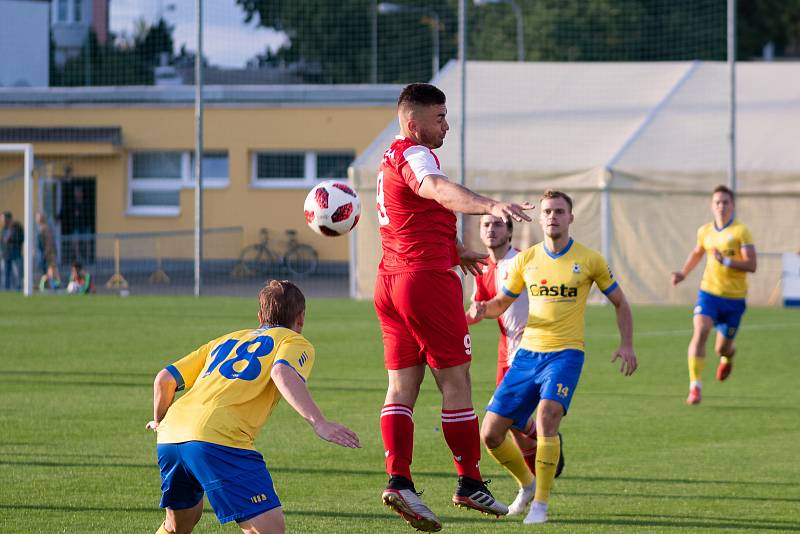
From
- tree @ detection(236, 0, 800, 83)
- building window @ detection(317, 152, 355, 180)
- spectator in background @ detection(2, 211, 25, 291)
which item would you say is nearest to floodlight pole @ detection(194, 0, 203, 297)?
spectator in background @ detection(2, 211, 25, 291)

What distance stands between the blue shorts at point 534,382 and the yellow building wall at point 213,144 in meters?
29.3

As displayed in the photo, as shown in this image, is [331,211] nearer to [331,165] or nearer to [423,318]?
[423,318]

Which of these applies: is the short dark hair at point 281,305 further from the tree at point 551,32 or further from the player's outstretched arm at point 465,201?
the tree at point 551,32

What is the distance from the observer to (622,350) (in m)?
8.55

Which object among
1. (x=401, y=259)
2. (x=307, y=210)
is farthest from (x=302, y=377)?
(x=307, y=210)

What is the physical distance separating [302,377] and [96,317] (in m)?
17.1

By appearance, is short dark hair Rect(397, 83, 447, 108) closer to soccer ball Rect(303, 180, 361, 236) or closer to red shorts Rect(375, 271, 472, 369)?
red shorts Rect(375, 271, 472, 369)

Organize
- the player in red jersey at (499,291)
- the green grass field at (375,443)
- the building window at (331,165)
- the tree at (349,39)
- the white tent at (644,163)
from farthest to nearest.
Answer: the tree at (349,39)
the building window at (331,165)
the white tent at (644,163)
the player in red jersey at (499,291)
the green grass field at (375,443)

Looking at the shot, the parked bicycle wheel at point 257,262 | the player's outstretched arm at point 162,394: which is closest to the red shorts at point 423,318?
the player's outstretched arm at point 162,394

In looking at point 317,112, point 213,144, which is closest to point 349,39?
point 317,112

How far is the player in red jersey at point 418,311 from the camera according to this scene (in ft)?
22.3

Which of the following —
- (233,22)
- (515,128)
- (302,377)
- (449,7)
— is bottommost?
(302,377)

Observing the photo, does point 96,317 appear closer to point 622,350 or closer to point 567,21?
Result: point 622,350

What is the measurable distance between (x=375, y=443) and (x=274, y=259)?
2283 centimetres
